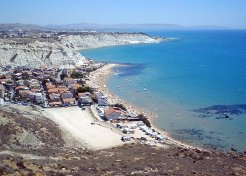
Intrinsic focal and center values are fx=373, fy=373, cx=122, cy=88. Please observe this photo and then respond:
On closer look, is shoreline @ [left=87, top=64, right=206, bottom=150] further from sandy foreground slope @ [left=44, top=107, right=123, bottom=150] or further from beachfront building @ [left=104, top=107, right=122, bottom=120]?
sandy foreground slope @ [left=44, top=107, right=123, bottom=150]

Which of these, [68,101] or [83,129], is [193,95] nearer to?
[68,101]

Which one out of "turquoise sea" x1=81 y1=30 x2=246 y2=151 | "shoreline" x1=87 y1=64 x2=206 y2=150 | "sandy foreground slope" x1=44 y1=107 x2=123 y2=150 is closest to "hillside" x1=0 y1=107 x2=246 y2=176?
"sandy foreground slope" x1=44 y1=107 x2=123 y2=150

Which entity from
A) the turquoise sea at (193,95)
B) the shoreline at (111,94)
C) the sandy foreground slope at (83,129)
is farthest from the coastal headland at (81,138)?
the turquoise sea at (193,95)

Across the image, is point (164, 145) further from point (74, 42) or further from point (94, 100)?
point (74, 42)

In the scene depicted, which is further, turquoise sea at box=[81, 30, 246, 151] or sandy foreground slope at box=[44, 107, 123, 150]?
turquoise sea at box=[81, 30, 246, 151]

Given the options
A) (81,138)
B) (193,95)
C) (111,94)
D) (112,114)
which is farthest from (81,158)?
(193,95)
